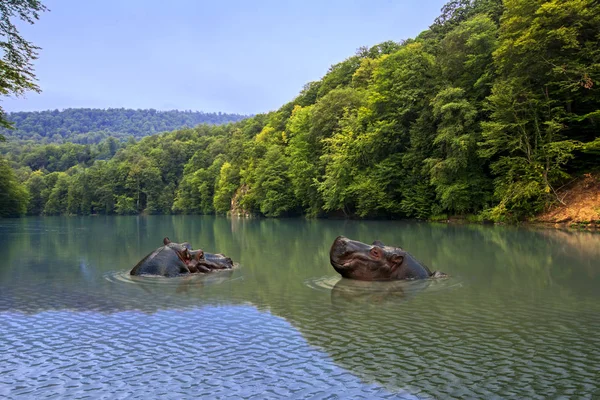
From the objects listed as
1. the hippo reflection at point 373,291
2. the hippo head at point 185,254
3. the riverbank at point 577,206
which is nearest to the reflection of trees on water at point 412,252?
the hippo reflection at point 373,291

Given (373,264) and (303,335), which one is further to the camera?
(373,264)

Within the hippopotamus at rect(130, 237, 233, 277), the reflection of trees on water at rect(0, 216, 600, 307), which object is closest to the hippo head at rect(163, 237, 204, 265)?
the hippopotamus at rect(130, 237, 233, 277)

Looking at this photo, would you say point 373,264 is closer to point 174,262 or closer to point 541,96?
point 174,262

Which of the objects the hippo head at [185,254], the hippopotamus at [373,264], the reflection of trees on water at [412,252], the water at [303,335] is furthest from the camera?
the hippo head at [185,254]

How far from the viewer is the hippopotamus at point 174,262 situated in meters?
15.5

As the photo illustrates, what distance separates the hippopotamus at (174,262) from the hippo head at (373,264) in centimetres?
476

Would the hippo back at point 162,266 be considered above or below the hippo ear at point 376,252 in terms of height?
below

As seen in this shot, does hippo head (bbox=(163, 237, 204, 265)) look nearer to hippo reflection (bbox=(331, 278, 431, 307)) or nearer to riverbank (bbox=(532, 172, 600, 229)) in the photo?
hippo reflection (bbox=(331, 278, 431, 307))

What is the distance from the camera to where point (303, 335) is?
28.5ft

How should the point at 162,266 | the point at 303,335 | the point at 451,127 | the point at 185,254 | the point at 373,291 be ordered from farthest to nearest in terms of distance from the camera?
the point at 451,127
the point at 185,254
the point at 162,266
the point at 373,291
the point at 303,335

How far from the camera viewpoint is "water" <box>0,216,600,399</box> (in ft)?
20.7

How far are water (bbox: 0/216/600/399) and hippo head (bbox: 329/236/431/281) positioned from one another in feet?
1.63

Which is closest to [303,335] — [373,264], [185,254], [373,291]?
[373,291]

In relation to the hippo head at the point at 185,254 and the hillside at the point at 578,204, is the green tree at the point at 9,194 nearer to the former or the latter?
the hippo head at the point at 185,254
